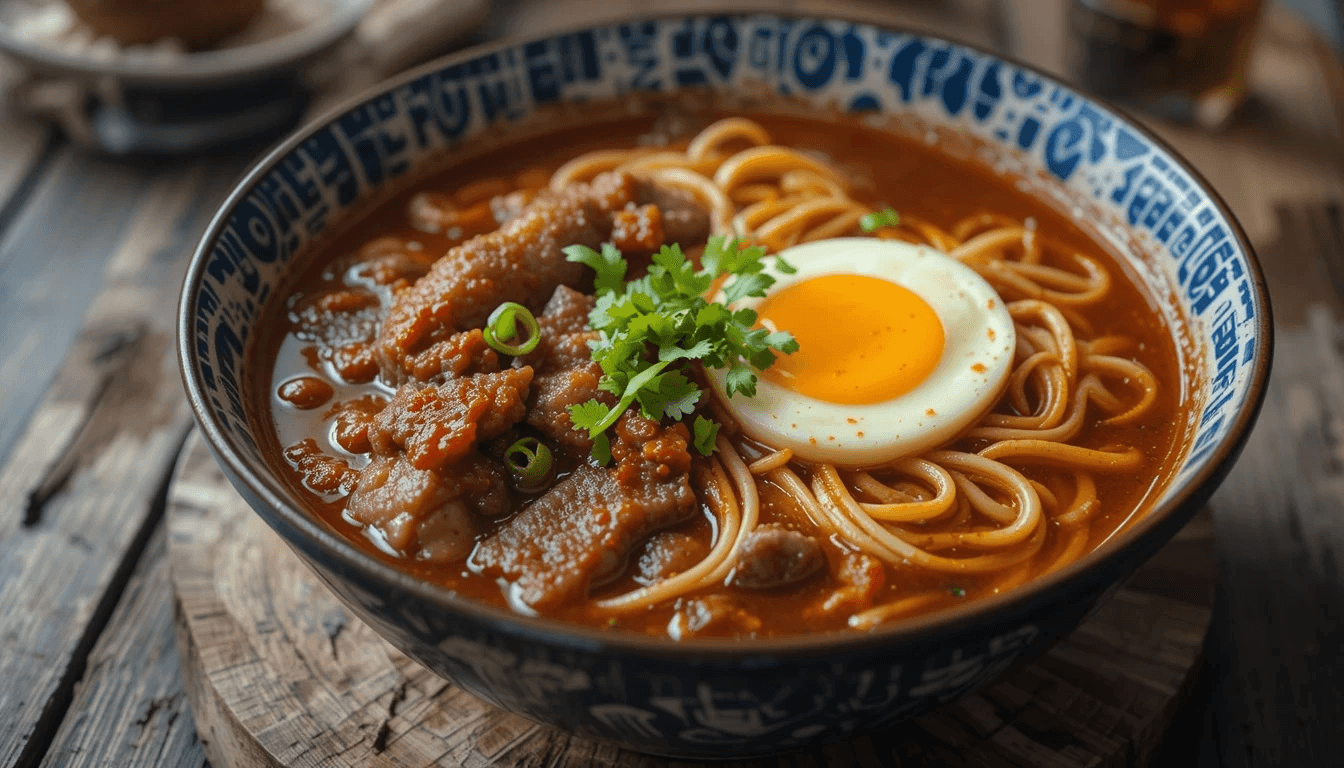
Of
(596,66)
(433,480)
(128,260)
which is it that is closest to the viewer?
(433,480)

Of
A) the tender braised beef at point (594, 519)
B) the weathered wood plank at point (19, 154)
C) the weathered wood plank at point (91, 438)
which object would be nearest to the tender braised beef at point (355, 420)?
the tender braised beef at point (594, 519)

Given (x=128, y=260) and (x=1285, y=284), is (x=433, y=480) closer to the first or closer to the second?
(x=128, y=260)

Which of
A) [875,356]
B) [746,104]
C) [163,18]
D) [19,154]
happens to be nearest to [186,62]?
[163,18]

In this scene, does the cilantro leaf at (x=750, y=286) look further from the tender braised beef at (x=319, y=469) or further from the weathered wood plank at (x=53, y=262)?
the weathered wood plank at (x=53, y=262)

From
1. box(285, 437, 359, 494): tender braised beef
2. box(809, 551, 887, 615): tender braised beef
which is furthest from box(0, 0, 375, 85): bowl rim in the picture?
box(809, 551, 887, 615): tender braised beef

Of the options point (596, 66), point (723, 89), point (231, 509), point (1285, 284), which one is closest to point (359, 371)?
point (231, 509)
